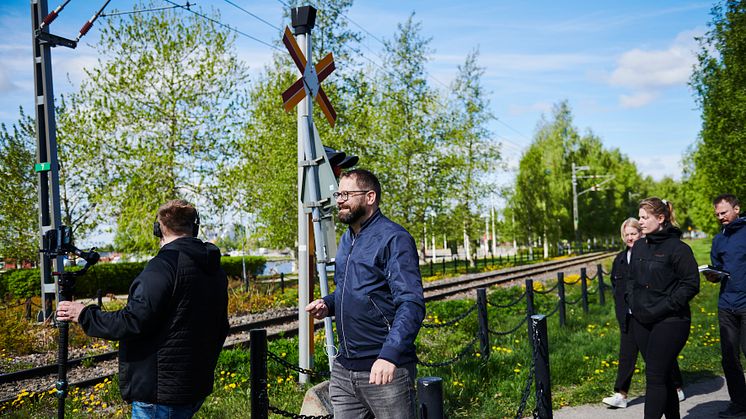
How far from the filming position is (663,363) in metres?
4.88

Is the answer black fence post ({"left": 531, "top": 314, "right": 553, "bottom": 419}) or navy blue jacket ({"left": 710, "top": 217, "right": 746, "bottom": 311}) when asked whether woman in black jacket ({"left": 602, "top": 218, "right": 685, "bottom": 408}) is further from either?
black fence post ({"left": 531, "top": 314, "right": 553, "bottom": 419})

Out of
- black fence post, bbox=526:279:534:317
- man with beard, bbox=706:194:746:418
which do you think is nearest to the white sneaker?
man with beard, bbox=706:194:746:418

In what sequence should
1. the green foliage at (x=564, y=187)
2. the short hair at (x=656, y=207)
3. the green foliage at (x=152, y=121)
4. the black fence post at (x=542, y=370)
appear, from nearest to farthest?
the black fence post at (x=542, y=370) < the short hair at (x=656, y=207) < the green foliage at (x=152, y=121) < the green foliage at (x=564, y=187)

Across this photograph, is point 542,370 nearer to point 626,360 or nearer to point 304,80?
point 626,360

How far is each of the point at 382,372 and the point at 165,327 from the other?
1132mm

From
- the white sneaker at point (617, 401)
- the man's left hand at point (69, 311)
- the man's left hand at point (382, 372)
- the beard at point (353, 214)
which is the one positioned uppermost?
the beard at point (353, 214)

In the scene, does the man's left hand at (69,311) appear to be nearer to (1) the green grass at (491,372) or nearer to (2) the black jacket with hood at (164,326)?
(2) the black jacket with hood at (164,326)

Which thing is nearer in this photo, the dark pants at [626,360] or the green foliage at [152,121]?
the dark pants at [626,360]

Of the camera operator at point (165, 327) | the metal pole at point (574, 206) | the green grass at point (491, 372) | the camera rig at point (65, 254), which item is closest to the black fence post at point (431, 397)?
the camera operator at point (165, 327)

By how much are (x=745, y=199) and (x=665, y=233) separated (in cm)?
2438

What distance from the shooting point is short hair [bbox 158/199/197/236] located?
3.54 meters

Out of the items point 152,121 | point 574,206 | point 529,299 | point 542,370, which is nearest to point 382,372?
point 542,370

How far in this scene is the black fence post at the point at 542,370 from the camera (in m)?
4.48

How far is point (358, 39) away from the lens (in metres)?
26.1
